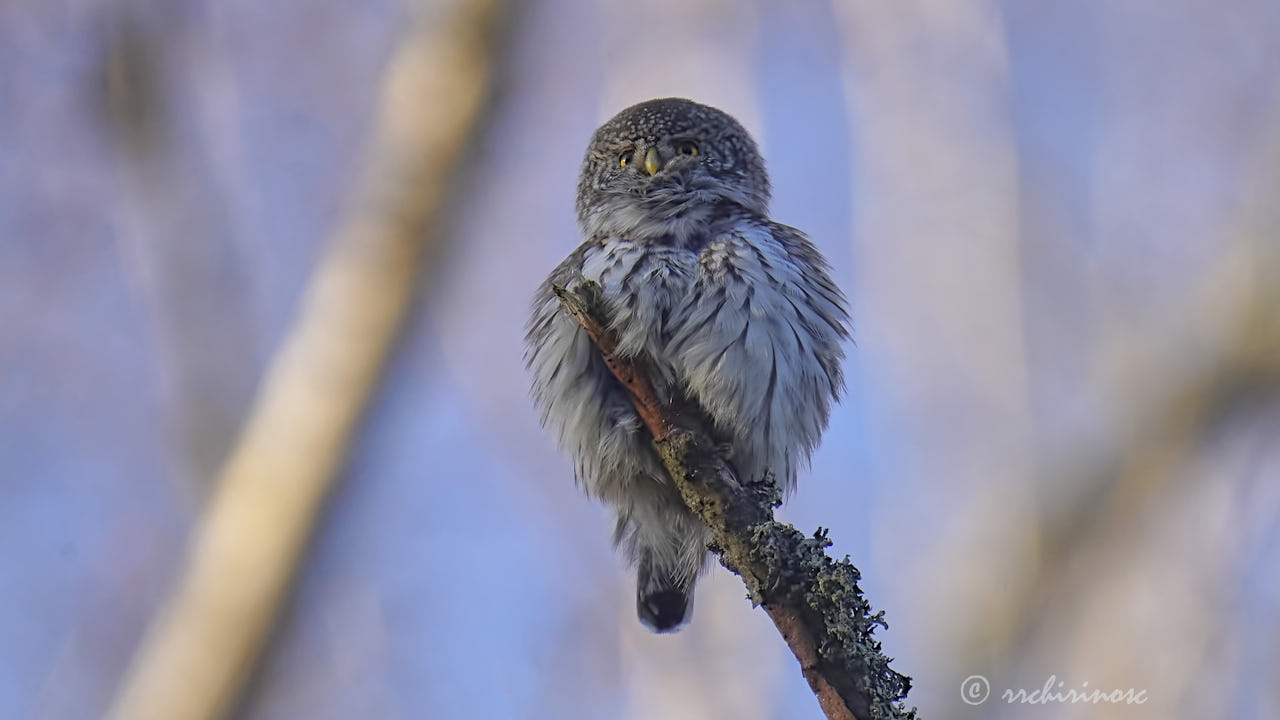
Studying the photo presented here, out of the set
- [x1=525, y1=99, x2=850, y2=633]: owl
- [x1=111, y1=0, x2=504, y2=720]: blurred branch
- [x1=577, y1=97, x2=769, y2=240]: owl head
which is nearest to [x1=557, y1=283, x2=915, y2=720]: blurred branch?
[x1=525, y1=99, x2=850, y2=633]: owl

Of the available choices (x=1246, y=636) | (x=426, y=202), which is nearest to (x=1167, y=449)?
(x=1246, y=636)

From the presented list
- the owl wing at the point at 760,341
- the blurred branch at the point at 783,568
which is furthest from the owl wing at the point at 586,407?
the blurred branch at the point at 783,568

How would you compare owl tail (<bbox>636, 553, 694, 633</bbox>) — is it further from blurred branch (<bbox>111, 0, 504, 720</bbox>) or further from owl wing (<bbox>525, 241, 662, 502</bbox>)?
blurred branch (<bbox>111, 0, 504, 720</bbox>)

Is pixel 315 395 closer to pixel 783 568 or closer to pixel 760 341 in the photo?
pixel 760 341

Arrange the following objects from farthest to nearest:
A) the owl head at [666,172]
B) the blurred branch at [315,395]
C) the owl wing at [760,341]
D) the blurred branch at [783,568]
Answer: the owl head at [666,172]
the blurred branch at [315,395]
the owl wing at [760,341]
the blurred branch at [783,568]

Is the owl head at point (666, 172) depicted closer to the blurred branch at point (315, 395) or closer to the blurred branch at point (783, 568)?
the blurred branch at point (315, 395)

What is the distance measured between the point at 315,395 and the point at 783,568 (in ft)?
6.81

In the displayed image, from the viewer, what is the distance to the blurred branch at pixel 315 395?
11.9 feet

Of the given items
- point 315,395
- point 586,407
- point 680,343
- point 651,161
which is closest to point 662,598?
point 586,407

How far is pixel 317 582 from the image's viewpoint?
12.7ft

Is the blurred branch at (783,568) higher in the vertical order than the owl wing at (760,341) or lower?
lower

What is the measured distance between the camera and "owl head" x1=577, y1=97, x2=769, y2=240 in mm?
3936

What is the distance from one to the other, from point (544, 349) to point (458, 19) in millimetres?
1465

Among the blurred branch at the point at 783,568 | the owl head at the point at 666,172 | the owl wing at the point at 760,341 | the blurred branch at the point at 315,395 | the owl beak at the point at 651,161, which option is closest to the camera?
the blurred branch at the point at 783,568
